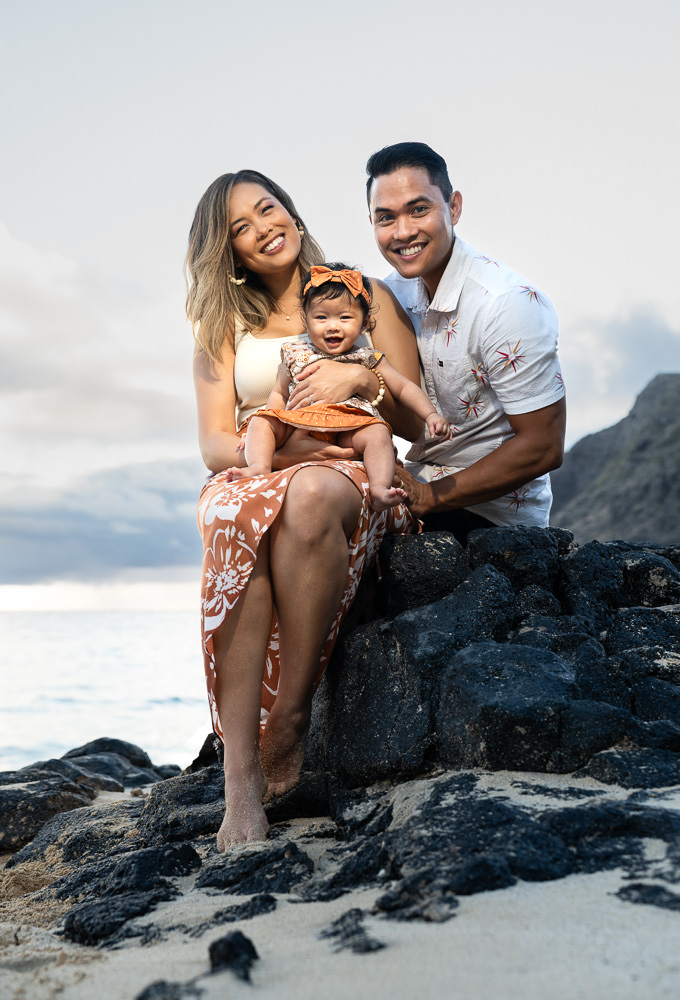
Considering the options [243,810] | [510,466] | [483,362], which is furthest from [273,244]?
[243,810]

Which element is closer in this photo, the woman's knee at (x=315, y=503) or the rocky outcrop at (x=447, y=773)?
the rocky outcrop at (x=447, y=773)

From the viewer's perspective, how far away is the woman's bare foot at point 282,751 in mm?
2930

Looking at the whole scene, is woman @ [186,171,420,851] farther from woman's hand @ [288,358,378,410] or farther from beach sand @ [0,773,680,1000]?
beach sand @ [0,773,680,1000]

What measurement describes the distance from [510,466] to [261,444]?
1.02 metres

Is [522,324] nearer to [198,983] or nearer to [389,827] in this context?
[389,827]

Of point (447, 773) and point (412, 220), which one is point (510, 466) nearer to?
point (412, 220)

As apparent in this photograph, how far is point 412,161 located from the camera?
357 centimetres

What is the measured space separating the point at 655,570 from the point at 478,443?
0.93 metres

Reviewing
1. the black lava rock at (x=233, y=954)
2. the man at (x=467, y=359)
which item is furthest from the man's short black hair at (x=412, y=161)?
the black lava rock at (x=233, y=954)

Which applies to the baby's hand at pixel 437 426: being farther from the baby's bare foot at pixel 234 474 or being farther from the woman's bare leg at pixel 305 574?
the baby's bare foot at pixel 234 474

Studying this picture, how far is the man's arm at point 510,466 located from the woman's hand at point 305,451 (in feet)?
0.96

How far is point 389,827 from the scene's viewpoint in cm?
229

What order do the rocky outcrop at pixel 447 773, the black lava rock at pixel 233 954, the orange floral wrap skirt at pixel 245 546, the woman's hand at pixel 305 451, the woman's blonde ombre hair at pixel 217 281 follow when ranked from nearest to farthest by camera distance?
the black lava rock at pixel 233 954, the rocky outcrop at pixel 447 773, the orange floral wrap skirt at pixel 245 546, the woman's hand at pixel 305 451, the woman's blonde ombre hair at pixel 217 281

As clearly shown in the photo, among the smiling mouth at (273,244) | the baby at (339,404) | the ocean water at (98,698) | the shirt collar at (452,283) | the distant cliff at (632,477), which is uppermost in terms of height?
the distant cliff at (632,477)
